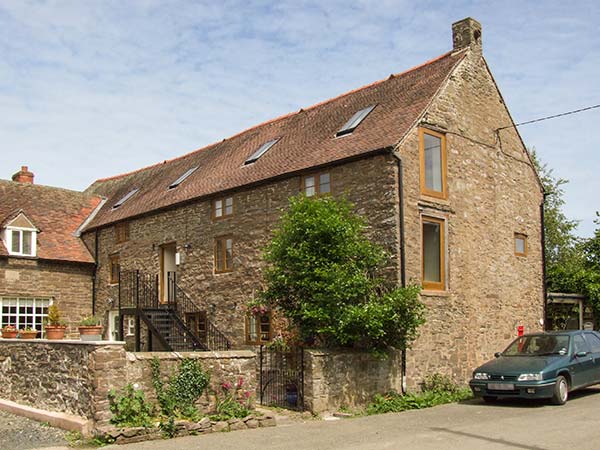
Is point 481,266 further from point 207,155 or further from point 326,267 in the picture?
point 207,155

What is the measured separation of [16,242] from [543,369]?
19409 millimetres

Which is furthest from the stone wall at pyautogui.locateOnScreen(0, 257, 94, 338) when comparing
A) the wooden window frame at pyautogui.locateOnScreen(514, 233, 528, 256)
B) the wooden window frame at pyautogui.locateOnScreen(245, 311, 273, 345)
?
the wooden window frame at pyautogui.locateOnScreen(514, 233, 528, 256)

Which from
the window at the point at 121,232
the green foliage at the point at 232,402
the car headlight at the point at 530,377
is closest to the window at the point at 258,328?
the green foliage at the point at 232,402

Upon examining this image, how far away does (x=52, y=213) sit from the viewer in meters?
28.8

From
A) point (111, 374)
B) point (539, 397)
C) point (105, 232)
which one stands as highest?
point (105, 232)

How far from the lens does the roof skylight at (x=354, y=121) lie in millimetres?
19056

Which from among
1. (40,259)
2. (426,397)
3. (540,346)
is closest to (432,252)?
(540,346)

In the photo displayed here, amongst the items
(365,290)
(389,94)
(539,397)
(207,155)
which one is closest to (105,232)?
(207,155)

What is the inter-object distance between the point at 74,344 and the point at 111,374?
1145 millimetres

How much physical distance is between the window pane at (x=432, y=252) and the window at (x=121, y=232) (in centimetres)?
1289

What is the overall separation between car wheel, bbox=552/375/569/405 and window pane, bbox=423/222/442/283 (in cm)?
406

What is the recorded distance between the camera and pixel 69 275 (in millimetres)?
26672

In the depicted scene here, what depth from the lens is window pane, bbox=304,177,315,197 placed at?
60.8ft

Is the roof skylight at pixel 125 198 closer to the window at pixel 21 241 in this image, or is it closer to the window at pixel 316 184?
the window at pixel 21 241
